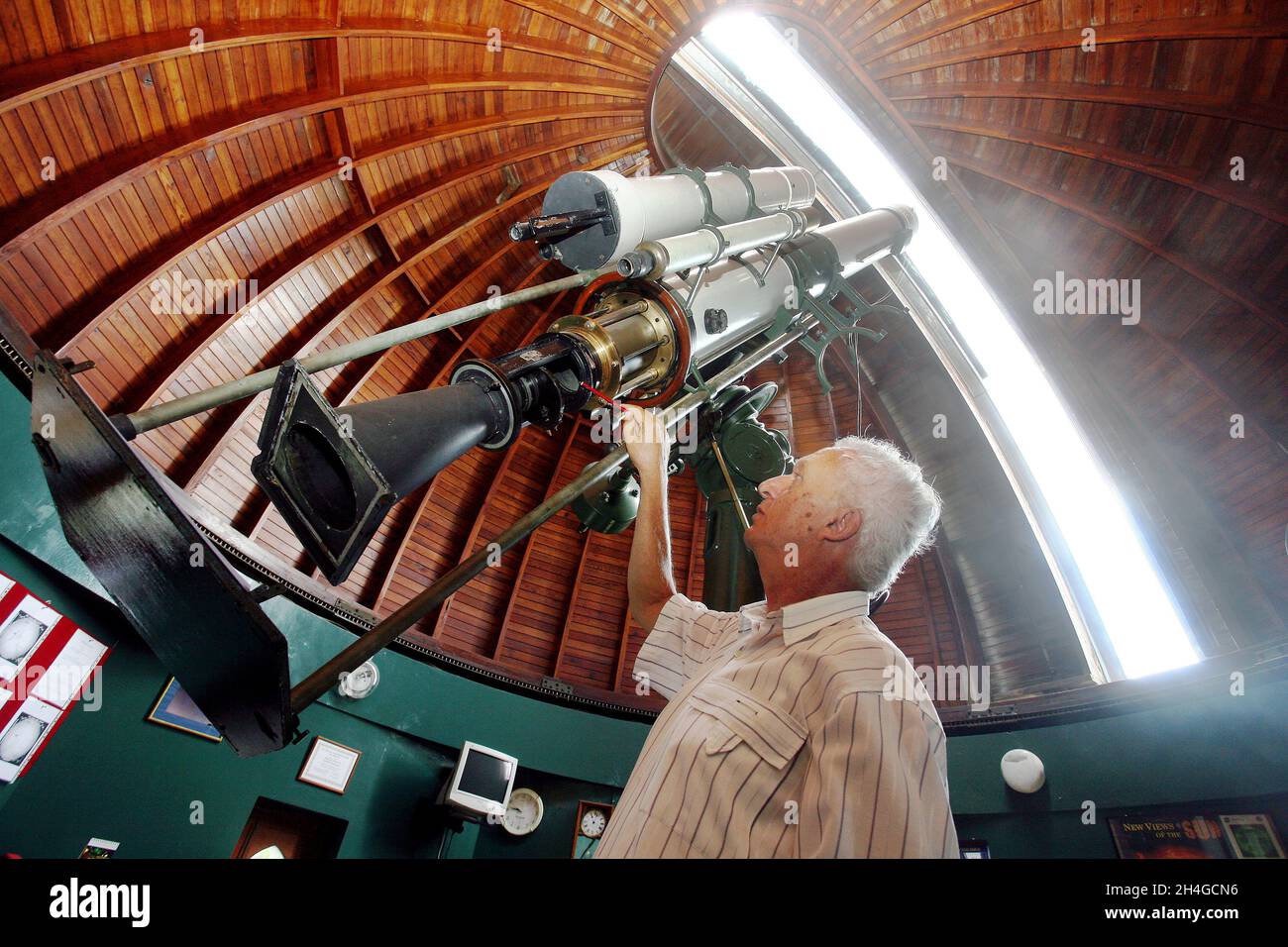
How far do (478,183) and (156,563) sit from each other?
8.25 meters

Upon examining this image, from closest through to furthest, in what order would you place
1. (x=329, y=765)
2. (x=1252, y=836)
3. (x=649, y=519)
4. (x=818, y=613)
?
(x=818, y=613)
(x=649, y=519)
(x=1252, y=836)
(x=329, y=765)

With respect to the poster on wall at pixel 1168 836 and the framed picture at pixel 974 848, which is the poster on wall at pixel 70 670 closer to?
the framed picture at pixel 974 848

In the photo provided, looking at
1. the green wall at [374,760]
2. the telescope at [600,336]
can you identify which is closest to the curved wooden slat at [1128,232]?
the telescope at [600,336]

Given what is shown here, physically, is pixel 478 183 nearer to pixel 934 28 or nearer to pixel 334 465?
pixel 934 28

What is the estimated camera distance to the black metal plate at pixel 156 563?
91 cm

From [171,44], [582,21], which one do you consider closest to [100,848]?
[171,44]

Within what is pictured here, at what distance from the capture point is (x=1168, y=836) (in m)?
4.62

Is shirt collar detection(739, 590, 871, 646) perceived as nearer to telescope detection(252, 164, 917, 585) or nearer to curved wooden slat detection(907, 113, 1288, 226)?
telescope detection(252, 164, 917, 585)

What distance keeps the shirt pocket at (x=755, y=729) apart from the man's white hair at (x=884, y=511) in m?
0.71

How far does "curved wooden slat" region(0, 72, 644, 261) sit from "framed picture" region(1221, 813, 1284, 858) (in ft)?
31.0

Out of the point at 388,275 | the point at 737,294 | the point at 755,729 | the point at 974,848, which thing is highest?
the point at 388,275

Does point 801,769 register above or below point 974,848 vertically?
below

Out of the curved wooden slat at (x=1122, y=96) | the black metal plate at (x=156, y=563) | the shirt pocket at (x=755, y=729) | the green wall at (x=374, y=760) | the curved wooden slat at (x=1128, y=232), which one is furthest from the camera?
the curved wooden slat at (x=1128, y=232)
